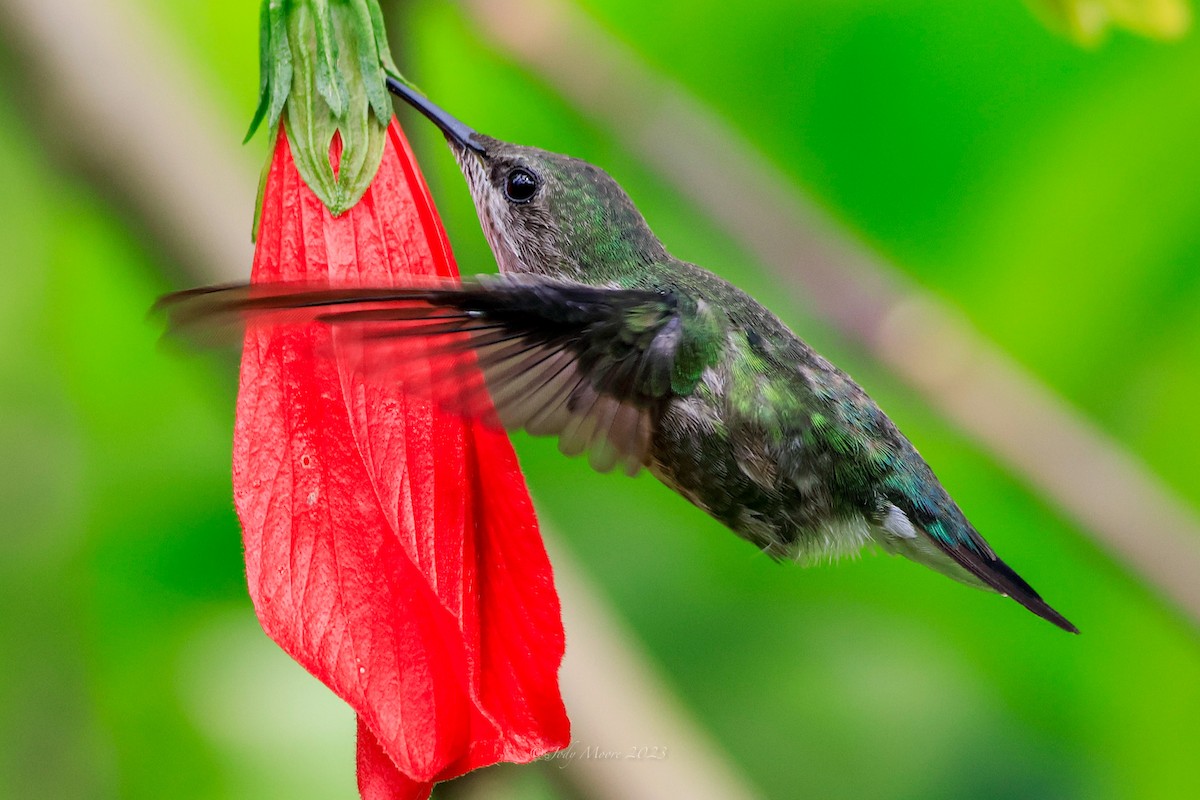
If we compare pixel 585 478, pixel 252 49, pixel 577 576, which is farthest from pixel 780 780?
pixel 252 49

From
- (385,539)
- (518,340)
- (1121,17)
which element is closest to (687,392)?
(518,340)

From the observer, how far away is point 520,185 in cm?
104

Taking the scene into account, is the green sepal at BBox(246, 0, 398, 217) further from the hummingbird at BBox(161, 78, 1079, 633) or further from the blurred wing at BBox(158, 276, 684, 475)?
the blurred wing at BBox(158, 276, 684, 475)

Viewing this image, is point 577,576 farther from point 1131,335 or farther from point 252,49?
point 1131,335

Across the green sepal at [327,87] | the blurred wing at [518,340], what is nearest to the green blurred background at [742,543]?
the green sepal at [327,87]

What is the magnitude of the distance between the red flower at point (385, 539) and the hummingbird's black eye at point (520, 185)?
15 cm

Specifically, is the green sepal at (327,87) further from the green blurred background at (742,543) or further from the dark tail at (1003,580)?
the dark tail at (1003,580)

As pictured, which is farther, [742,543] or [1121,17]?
[742,543]

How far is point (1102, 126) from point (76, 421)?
1.28 metres

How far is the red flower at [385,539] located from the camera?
729mm

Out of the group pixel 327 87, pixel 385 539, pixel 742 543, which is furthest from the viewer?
pixel 742 543

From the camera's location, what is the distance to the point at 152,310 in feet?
2.14

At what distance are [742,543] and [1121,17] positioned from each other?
727mm

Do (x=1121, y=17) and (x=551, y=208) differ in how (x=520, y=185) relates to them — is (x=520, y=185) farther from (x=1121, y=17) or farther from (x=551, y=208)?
(x=1121, y=17)
